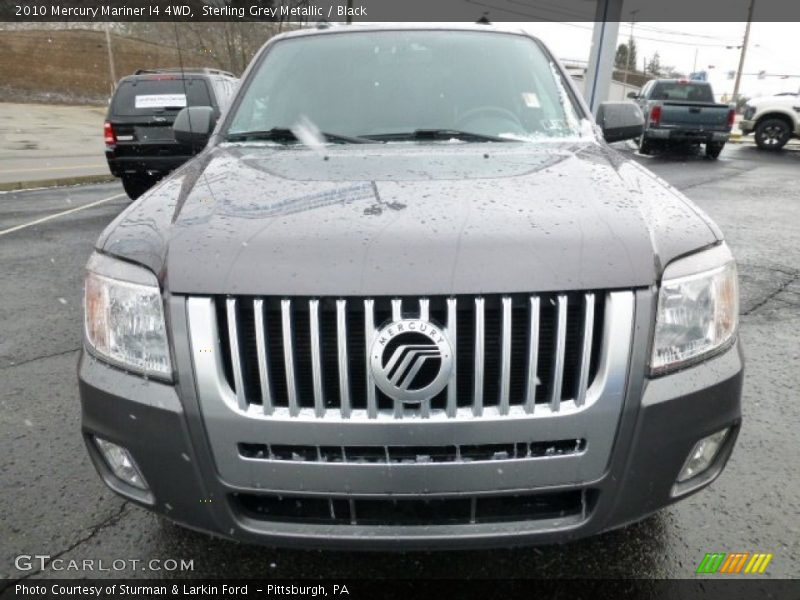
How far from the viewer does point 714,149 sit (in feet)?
51.0

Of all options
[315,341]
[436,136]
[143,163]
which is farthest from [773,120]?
[315,341]

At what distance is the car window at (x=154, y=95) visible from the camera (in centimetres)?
862

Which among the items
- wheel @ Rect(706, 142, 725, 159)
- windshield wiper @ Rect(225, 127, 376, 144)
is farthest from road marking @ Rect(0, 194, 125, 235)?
wheel @ Rect(706, 142, 725, 159)

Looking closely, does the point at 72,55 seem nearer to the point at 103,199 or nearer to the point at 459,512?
the point at 103,199

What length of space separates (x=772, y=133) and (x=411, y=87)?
18.5 meters

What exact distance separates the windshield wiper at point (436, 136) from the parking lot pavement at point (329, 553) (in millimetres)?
1606

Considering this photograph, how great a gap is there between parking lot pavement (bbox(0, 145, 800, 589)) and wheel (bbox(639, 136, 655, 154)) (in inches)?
472

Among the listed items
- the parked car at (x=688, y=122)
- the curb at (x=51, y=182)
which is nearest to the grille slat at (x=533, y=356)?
the curb at (x=51, y=182)

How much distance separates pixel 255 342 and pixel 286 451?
0.94ft

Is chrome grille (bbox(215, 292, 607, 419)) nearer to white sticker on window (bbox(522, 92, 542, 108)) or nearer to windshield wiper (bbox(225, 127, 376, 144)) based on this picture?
windshield wiper (bbox(225, 127, 376, 144))

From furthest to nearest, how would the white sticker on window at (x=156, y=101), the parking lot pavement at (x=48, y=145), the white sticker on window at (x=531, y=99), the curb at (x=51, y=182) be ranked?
the parking lot pavement at (x=48, y=145) → the curb at (x=51, y=182) → the white sticker on window at (x=156, y=101) → the white sticker on window at (x=531, y=99)

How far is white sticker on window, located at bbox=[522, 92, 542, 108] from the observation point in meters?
2.89

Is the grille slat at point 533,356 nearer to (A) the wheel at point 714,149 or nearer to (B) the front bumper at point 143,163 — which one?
(B) the front bumper at point 143,163

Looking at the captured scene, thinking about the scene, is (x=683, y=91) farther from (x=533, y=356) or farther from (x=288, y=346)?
(x=288, y=346)
